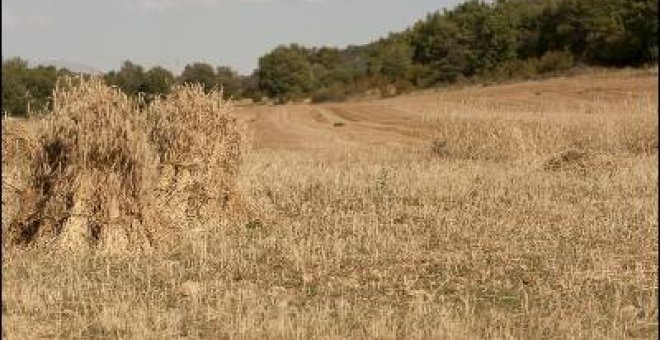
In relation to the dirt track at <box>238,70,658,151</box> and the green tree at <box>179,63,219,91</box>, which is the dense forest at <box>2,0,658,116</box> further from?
the green tree at <box>179,63,219,91</box>

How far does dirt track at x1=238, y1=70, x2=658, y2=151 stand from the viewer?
2331cm

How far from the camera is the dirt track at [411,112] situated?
23312 millimetres

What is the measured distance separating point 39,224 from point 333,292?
3.38 m

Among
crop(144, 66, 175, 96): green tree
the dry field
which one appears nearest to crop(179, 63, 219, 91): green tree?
crop(144, 66, 175, 96): green tree

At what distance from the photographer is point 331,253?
811cm

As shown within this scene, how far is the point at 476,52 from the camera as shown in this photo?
6031cm

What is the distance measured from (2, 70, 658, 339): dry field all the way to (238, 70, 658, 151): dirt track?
795 centimetres

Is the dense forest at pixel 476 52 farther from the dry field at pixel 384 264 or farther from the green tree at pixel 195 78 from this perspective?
the dry field at pixel 384 264

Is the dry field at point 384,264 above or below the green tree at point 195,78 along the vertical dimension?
below

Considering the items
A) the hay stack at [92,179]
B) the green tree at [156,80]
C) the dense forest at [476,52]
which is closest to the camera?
the hay stack at [92,179]

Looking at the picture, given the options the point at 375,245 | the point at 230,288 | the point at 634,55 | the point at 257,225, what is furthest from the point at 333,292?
Result: the point at 634,55

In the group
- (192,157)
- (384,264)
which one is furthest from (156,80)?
(384,264)

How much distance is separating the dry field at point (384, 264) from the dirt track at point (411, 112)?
7951 mm

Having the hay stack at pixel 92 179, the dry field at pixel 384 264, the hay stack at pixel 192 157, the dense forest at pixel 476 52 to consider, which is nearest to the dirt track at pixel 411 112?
the dense forest at pixel 476 52
